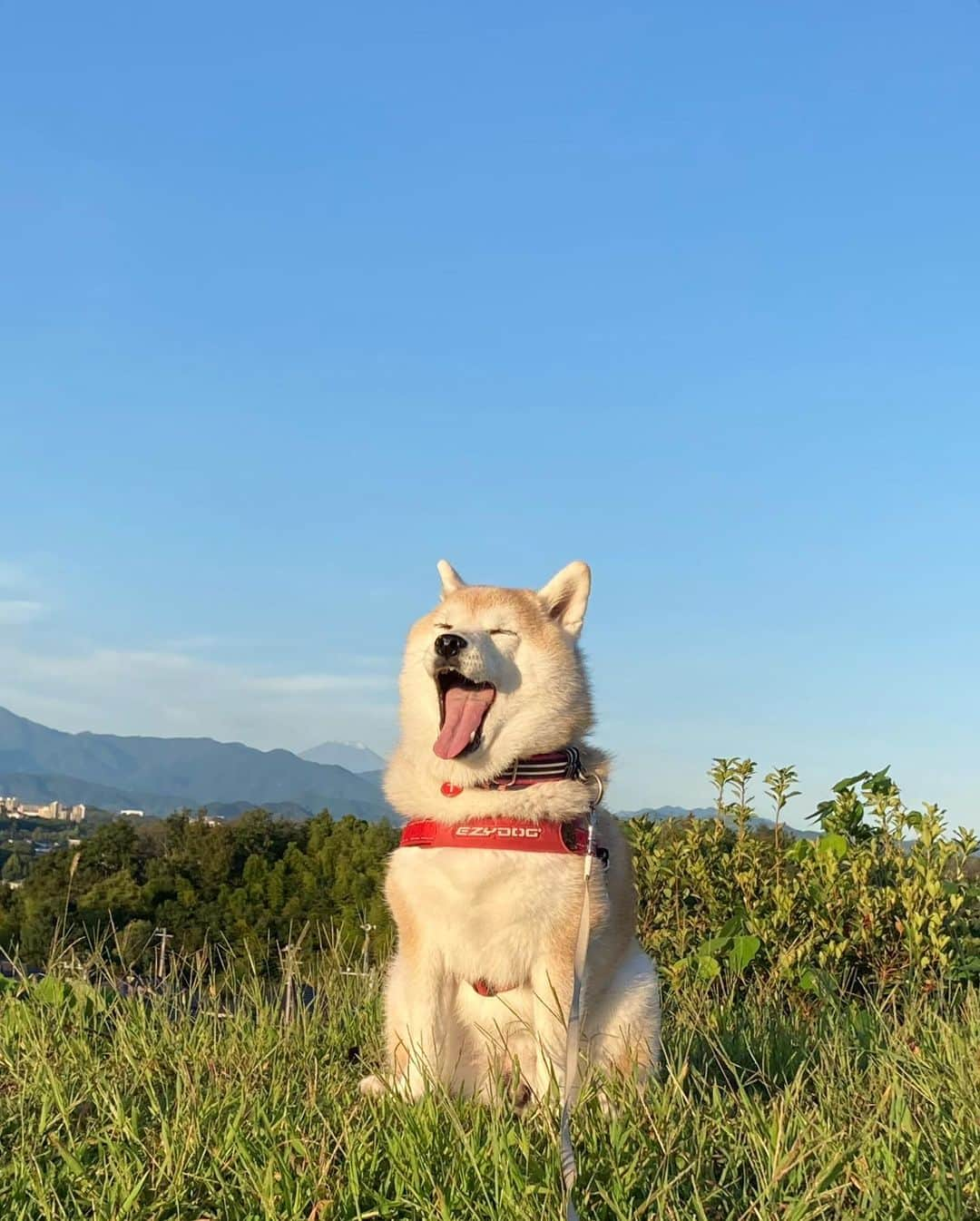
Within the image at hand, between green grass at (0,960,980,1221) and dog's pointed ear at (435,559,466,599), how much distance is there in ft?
5.99

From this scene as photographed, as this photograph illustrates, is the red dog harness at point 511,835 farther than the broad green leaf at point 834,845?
No

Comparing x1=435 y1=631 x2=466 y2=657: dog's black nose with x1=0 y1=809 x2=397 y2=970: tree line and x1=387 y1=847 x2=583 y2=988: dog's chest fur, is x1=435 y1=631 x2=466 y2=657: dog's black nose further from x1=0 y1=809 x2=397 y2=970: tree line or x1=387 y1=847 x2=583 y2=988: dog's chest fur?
x1=0 y1=809 x2=397 y2=970: tree line

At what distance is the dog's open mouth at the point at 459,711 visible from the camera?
4.18m

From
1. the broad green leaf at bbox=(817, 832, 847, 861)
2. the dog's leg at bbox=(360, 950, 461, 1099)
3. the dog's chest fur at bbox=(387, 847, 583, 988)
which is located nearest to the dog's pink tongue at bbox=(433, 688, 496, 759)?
the dog's chest fur at bbox=(387, 847, 583, 988)

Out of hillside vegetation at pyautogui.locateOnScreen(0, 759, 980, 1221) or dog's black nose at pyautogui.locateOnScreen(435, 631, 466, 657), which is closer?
hillside vegetation at pyautogui.locateOnScreen(0, 759, 980, 1221)

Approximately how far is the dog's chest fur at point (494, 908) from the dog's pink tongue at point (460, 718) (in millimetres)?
371

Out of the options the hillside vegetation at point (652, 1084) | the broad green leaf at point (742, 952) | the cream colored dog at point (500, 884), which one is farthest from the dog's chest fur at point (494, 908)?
the broad green leaf at point (742, 952)

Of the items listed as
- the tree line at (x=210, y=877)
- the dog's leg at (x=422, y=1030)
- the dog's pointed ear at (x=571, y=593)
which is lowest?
the tree line at (x=210, y=877)

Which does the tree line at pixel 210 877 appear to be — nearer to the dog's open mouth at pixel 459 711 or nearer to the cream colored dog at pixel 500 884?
the cream colored dog at pixel 500 884

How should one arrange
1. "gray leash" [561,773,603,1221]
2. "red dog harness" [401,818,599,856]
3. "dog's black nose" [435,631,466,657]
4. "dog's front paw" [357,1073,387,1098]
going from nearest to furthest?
"gray leash" [561,773,603,1221] → "dog's front paw" [357,1073,387,1098] → "red dog harness" [401,818,599,856] → "dog's black nose" [435,631,466,657]

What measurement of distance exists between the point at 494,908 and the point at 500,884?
8 centimetres

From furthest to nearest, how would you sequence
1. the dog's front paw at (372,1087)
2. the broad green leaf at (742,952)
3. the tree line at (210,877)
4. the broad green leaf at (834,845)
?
the tree line at (210,877) < the broad green leaf at (834,845) < the broad green leaf at (742,952) < the dog's front paw at (372,1087)

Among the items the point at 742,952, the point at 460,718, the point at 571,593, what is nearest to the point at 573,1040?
the point at 460,718

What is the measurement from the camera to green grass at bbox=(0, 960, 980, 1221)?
286 centimetres
